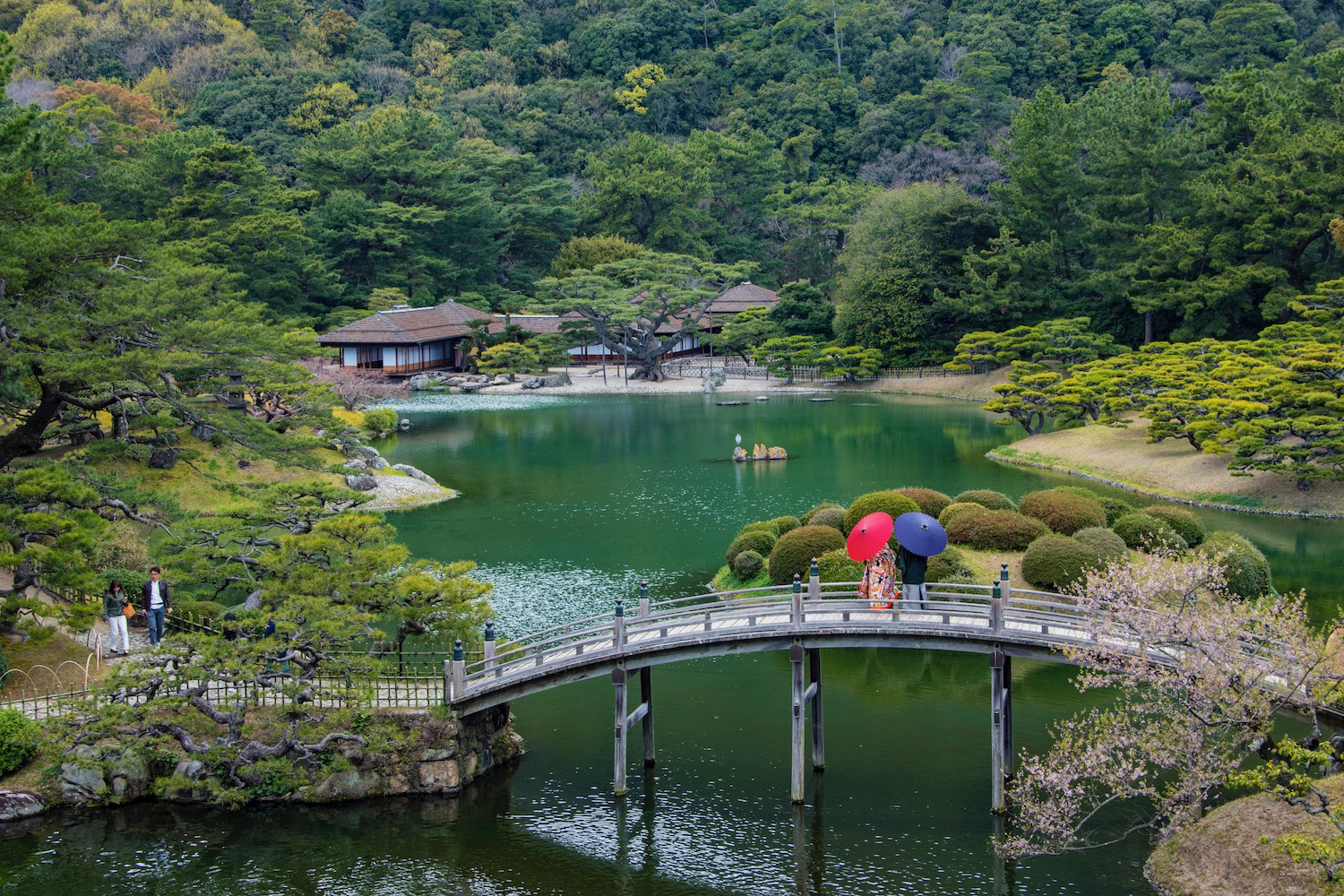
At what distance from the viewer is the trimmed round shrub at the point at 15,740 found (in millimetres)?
18328

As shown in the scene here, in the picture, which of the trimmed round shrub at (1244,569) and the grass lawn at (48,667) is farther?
the trimmed round shrub at (1244,569)

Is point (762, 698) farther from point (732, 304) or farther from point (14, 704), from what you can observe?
point (732, 304)

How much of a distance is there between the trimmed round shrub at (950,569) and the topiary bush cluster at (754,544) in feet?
13.7

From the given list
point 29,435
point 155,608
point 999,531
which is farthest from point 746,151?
point 155,608

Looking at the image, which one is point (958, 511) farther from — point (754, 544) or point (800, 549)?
point (754, 544)

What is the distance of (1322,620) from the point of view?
84.6 ft

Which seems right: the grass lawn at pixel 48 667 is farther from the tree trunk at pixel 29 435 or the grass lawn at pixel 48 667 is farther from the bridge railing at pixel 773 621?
the bridge railing at pixel 773 621

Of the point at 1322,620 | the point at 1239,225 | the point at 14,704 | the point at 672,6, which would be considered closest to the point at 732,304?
the point at 1239,225

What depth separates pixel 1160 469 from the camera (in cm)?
4038

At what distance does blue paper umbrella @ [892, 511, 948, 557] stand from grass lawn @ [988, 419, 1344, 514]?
21.0 metres

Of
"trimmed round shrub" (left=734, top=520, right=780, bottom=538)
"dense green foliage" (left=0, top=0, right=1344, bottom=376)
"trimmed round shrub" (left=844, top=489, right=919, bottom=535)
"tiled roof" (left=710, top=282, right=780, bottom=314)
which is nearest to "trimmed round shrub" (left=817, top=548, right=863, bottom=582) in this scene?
"trimmed round shrub" (left=844, top=489, right=919, bottom=535)

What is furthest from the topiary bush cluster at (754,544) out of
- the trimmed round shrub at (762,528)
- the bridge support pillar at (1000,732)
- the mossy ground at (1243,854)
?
the mossy ground at (1243,854)

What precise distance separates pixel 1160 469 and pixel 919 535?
926 inches

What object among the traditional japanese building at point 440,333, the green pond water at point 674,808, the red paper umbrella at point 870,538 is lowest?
the green pond water at point 674,808
